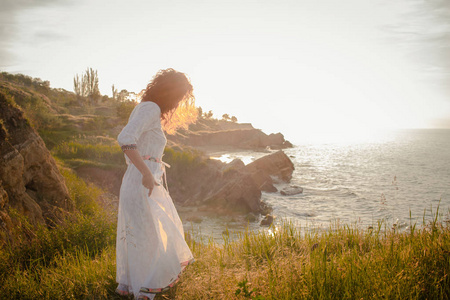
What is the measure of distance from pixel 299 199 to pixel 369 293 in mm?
16931

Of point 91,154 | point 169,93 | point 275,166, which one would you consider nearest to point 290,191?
point 275,166

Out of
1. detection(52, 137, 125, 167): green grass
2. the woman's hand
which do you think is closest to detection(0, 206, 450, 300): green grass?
the woman's hand

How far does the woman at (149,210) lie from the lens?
115 inches

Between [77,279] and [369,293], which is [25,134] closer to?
[77,279]

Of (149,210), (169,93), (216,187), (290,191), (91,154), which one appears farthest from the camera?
(290,191)

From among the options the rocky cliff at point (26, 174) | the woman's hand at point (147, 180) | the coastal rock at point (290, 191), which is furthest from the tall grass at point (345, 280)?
the coastal rock at point (290, 191)

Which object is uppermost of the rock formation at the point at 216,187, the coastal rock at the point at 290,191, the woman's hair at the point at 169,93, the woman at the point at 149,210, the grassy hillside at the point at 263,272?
the woman's hair at the point at 169,93

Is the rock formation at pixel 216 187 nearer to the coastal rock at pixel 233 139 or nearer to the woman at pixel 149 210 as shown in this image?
the woman at pixel 149 210

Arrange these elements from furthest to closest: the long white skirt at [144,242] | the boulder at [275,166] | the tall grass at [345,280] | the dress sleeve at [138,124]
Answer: the boulder at [275,166] → the long white skirt at [144,242] → the dress sleeve at [138,124] → the tall grass at [345,280]

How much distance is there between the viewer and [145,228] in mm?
3055

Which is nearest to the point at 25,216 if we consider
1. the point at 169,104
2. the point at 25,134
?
the point at 25,134

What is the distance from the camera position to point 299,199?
18891 millimetres

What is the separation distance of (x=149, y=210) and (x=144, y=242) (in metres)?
0.33

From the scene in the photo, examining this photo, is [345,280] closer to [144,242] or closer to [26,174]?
[144,242]
